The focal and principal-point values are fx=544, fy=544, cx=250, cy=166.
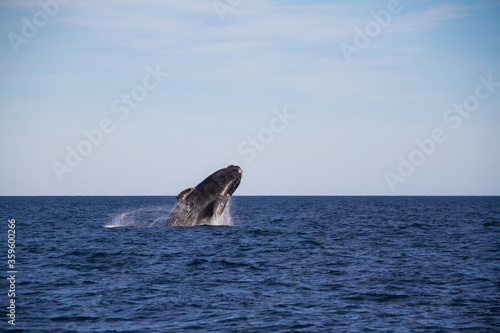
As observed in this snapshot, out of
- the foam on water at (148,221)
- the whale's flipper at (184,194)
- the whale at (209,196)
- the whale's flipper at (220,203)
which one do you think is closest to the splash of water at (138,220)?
the foam on water at (148,221)

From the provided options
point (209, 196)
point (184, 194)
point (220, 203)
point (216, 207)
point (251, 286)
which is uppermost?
point (184, 194)

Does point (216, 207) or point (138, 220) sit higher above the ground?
point (138, 220)

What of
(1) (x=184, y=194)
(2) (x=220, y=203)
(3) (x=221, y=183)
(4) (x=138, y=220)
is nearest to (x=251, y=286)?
(2) (x=220, y=203)

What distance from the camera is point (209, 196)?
27328mm

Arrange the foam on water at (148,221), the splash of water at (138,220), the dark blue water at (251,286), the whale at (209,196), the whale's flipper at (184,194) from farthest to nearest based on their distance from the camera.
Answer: the splash of water at (138,220) → the foam on water at (148,221) → the whale's flipper at (184,194) → the whale at (209,196) → the dark blue water at (251,286)

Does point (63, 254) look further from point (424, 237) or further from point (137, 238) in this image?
point (424, 237)

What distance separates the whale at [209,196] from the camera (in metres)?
27.2

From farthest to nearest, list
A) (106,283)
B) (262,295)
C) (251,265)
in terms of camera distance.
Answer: (251,265) < (106,283) < (262,295)

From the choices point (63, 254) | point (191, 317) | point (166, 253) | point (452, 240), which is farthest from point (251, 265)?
point (452, 240)

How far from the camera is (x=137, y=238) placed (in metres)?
31.1

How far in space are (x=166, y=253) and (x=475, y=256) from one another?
13982 millimetres

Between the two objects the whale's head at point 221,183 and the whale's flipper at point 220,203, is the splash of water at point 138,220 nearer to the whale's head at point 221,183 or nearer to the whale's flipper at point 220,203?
the whale's head at point 221,183

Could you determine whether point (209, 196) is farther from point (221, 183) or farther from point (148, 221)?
point (148, 221)

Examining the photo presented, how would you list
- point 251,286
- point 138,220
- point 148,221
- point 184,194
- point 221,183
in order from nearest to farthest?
1. point 251,286
2. point 221,183
3. point 184,194
4. point 148,221
5. point 138,220
